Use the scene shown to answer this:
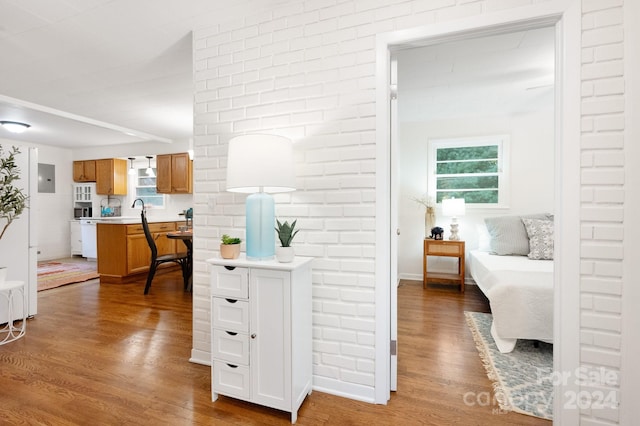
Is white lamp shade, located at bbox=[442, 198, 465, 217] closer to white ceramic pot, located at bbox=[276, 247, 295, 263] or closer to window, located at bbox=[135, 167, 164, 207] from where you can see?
white ceramic pot, located at bbox=[276, 247, 295, 263]

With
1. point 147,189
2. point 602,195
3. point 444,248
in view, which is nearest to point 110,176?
point 147,189

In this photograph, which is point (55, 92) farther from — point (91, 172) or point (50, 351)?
point (91, 172)

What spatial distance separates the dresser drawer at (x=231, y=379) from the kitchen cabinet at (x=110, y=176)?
5.93m

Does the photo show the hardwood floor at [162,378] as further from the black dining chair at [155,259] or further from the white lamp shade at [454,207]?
the white lamp shade at [454,207]

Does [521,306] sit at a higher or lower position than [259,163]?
lower

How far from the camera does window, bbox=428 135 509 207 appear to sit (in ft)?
13.5

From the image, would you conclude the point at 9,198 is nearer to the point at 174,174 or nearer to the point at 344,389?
the point at 174,174

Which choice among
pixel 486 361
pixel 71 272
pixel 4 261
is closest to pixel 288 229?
pixel 486 361

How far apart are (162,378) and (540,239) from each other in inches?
150

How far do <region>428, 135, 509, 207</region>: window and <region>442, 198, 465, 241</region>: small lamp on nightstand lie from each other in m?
0.38

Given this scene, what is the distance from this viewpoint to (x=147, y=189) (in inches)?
253

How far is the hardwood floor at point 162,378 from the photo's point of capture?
158cm

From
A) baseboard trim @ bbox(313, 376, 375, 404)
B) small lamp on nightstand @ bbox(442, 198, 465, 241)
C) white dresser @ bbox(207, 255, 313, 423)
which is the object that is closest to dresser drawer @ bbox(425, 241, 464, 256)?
small lamp on nightstand @ bbox(442, 198, 465, 241)

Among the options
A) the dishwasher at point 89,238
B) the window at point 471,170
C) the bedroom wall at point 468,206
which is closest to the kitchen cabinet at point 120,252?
the dishwasher at point 89,238
